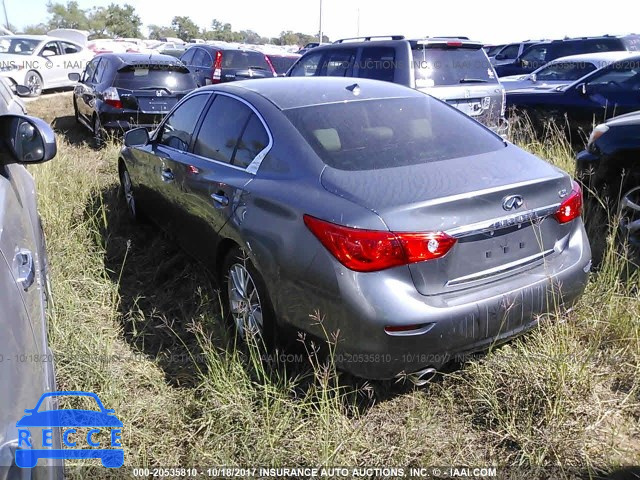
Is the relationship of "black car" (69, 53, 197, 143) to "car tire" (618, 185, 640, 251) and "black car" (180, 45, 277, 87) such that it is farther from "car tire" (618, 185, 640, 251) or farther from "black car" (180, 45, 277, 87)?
"car tire" (618, 185, 640, 251)

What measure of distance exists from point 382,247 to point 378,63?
5851 mm

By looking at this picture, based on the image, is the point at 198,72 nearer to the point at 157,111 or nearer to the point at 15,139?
the point at 157,111

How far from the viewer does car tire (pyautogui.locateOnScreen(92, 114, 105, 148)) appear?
8.82 m

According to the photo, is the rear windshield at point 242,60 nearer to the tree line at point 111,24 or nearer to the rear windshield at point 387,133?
the rear windshield at point 387,133

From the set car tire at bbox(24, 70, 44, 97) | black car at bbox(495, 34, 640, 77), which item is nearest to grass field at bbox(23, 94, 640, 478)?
black car at bbox(495, 34, 640, 77)

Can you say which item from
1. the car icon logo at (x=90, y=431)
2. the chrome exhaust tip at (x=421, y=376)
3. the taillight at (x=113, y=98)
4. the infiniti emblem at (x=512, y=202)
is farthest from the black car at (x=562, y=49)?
the car icon logo at (x=90, y=431)

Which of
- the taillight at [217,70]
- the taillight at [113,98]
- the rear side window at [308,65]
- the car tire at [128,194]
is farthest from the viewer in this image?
the taillight at [217,70]

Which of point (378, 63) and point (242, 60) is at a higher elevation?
point (242, 60)

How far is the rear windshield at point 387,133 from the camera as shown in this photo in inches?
123

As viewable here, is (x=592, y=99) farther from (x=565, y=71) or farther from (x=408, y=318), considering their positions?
(x=408, y=318)

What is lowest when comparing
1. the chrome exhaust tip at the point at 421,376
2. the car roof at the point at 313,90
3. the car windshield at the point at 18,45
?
the chrome exhaust tip at the point at 421,376

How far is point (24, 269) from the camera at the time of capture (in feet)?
6.97

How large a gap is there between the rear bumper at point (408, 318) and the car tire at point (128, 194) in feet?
10.7

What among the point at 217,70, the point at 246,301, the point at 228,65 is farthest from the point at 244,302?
the point at 228,65
